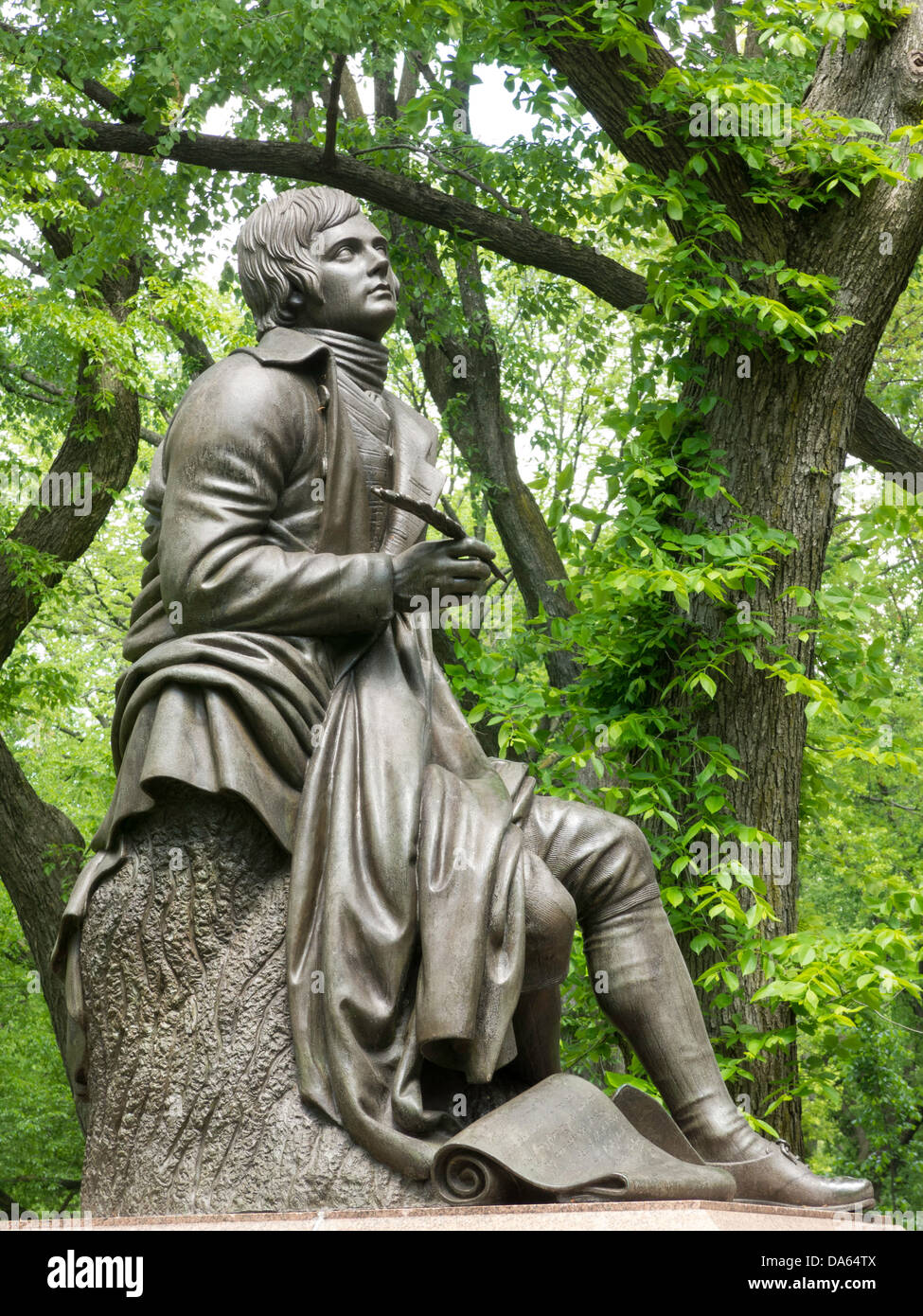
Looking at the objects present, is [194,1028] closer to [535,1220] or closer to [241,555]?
[535,1220]

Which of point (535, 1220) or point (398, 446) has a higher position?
point (398, 446)

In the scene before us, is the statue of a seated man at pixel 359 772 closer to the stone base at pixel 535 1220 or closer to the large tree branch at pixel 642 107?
the stone base at pixel 535 1220

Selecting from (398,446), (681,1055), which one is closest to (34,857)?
(398,446)

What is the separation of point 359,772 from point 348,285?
4.60 ft

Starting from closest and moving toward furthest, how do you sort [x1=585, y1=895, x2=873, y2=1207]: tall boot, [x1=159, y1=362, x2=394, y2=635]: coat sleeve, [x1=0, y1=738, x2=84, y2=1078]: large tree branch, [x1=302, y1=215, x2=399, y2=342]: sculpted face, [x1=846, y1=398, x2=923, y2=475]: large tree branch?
[x1=585, y1=895, x2=873, y2=1207]: tall boot → [x1=159, y1=362, x2=394, y2=635]: coat sleeve → [x1=302, y1=215, x2=399, y2=342]: sculpted face → [x1=846, y1=398, x2=923, y2=475]: large tree branch → [x1=0, y1=738, x2=84, y2=1078]: large tree branch

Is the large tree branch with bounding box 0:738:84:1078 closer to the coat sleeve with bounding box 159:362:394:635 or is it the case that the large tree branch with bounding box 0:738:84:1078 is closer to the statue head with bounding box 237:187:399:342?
the statue head with bounding box 237:187:399:342

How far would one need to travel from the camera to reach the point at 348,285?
4.34 metres

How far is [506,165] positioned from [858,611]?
4.90m

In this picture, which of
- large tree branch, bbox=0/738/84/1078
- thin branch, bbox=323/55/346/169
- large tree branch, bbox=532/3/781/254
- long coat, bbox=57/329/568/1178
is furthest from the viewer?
large tree branch, bbox=0/738/84/1078

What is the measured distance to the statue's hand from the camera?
3916mm

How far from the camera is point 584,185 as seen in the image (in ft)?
34.1

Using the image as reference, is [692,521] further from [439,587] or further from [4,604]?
[4,604]

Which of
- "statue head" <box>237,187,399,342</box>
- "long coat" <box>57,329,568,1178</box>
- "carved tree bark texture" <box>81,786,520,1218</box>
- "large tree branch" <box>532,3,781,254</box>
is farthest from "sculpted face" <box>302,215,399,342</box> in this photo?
"large tree branch" <box>532,3,781,254</box>

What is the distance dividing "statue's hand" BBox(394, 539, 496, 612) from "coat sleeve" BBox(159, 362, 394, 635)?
43mm
